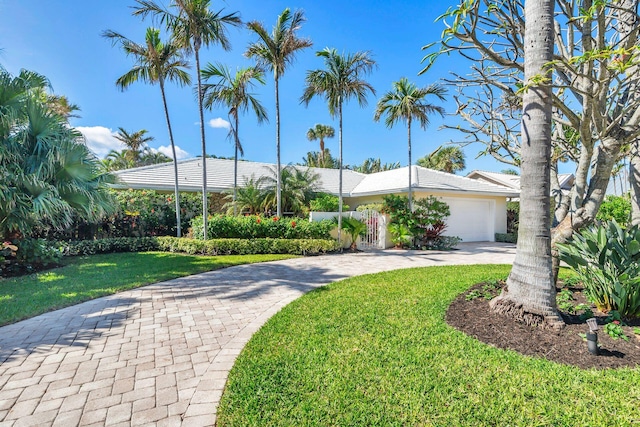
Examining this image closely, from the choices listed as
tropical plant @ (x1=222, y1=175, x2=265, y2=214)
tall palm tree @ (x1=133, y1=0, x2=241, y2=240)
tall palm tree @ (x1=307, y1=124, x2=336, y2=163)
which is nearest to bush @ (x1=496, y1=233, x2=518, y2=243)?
tropical plant @ (x1=222, y1=175, x2=265, y2=214)

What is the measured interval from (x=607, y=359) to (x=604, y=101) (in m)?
3.95

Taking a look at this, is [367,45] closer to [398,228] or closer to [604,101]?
[398,228]

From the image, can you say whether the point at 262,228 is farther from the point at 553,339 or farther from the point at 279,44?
the point at 553,339

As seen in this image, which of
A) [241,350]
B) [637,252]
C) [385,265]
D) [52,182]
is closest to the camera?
[241,350]

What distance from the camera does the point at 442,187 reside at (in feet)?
51.2

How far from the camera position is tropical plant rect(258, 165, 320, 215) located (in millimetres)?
16109

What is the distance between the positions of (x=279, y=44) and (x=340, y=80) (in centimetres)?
293

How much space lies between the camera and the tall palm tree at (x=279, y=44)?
37.9 ft

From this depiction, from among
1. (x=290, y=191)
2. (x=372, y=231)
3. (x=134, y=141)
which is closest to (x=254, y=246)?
(x=290, y=191)

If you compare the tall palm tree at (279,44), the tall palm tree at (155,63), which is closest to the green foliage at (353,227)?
the tall palm tree at (279,44)

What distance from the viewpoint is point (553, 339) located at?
12.1 ft

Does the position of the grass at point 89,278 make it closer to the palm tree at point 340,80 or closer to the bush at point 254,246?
the bush at point 254,246

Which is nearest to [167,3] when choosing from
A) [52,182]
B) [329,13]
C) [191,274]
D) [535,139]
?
[329,13]

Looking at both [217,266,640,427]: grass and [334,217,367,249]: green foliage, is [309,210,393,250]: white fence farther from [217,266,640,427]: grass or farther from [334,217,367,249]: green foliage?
[217,266,640,427]: grass
